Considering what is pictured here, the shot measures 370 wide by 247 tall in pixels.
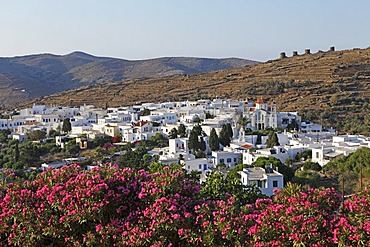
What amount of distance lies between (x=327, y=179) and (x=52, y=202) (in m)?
16.5

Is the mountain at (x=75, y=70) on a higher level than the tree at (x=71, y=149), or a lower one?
higher

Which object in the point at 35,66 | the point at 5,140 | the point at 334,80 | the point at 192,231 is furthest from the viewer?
the point at 35,66

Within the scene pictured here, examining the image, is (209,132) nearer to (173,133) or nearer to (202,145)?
(173,133)

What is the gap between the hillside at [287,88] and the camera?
46844 millimetres

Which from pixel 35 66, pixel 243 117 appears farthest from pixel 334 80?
pixel 35 66

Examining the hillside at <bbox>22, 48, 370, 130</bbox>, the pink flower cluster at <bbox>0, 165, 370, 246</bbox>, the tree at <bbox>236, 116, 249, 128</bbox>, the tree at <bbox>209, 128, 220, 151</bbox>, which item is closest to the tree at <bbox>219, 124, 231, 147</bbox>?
the tree at <bbox>209, 128, 220, 151</bbox>

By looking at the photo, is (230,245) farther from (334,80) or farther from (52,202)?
(334,80)

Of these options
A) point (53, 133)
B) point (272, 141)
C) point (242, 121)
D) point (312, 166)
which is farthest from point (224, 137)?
point (53, 133)

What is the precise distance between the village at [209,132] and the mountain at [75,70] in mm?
62104

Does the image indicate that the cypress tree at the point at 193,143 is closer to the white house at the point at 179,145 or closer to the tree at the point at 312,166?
the white house at the point at 179,145

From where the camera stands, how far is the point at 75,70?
144000mm

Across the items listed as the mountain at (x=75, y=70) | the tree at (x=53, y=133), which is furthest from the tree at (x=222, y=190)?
the mountain at (x=75, y=70)

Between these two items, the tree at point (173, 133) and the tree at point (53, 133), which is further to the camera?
the tree at point (53, 133)

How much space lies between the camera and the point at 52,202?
5.70 metres
